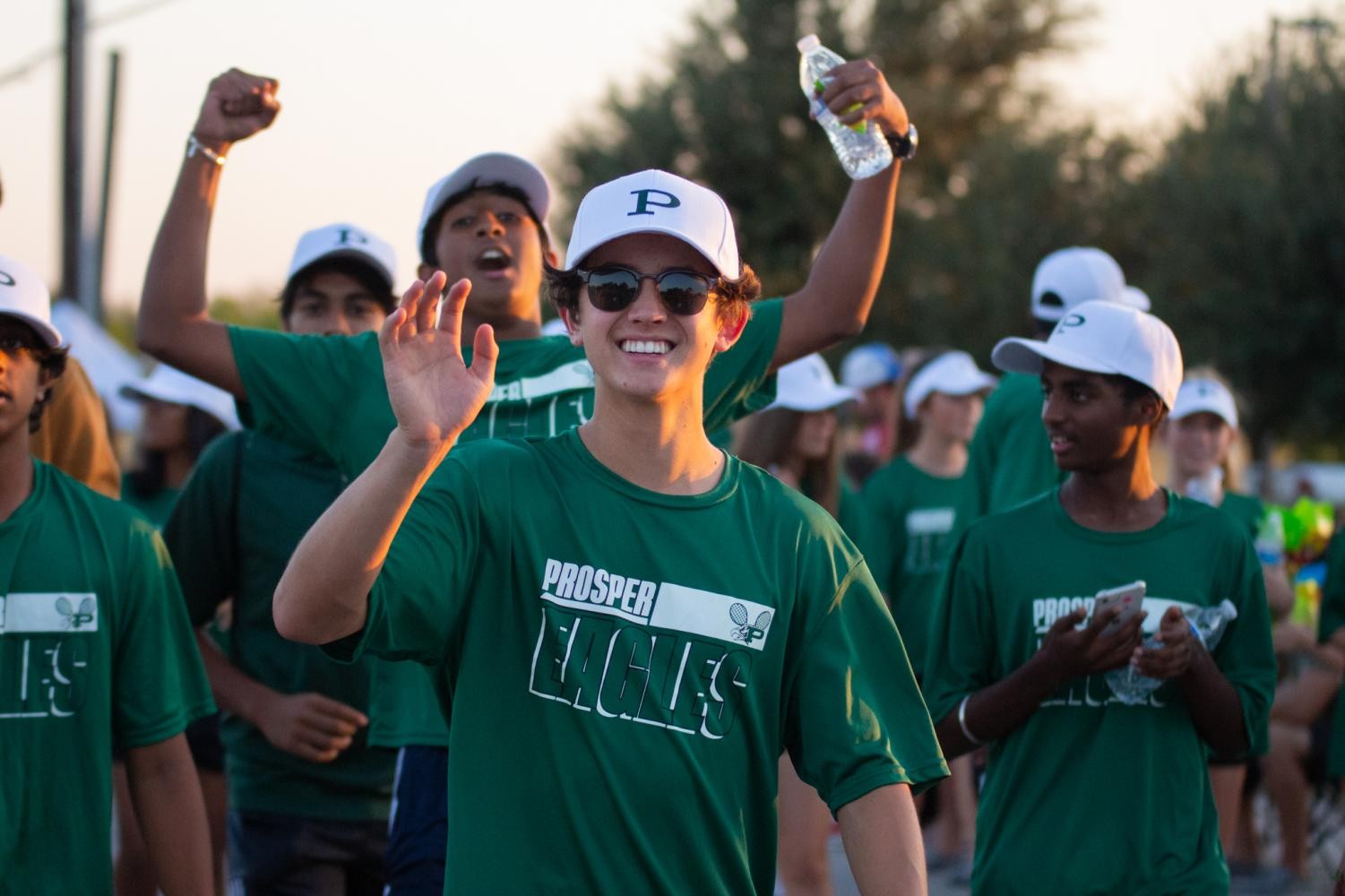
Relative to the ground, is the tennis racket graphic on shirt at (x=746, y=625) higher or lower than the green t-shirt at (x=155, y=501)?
lower

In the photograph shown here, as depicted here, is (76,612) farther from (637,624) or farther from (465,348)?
(637,624)

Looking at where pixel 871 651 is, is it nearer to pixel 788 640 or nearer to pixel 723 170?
pixel 788 640

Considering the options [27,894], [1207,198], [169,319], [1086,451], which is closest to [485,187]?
[169,319]

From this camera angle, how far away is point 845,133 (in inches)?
189

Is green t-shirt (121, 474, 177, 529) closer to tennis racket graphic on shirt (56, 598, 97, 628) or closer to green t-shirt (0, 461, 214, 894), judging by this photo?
green t-shirt (0, 461, 214, 894)

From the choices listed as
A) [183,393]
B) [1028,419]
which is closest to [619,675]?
[1028,419]

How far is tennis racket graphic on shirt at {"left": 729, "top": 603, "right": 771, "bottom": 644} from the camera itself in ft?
10.5

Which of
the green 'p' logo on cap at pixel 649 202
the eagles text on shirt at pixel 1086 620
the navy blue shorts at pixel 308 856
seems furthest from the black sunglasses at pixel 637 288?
the navy blue shorts at pixel 308 856

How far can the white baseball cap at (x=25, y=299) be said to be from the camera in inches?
165

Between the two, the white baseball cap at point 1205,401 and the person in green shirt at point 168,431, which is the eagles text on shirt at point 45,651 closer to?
the person in green shirt at point 168,431

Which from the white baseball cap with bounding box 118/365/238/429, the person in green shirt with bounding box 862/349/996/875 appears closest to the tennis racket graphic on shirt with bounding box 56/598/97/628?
the white baseball cap with bounding box 118/365/238/429

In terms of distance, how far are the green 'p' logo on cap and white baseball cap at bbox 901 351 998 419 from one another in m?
6.62

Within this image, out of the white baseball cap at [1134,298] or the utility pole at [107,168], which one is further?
the utility pole at [107,168]

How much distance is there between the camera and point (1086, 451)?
16.3 ft
